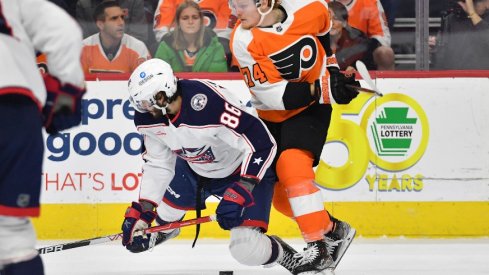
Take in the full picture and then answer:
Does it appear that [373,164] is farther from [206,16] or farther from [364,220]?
[206,16]

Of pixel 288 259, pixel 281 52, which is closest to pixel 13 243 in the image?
pixel 288 259

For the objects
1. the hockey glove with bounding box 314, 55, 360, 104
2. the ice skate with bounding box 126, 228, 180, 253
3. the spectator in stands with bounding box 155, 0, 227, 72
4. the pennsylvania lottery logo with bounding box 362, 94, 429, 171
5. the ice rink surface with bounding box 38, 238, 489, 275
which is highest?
the spectator in stands with bounding box 155, 0, 227, 72

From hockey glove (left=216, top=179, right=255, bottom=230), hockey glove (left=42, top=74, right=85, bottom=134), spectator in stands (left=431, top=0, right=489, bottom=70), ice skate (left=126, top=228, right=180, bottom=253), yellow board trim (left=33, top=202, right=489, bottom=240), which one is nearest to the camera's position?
hockey glove (left=42, top=74, right=85, bottom=134)

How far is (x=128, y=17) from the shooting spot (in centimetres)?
510

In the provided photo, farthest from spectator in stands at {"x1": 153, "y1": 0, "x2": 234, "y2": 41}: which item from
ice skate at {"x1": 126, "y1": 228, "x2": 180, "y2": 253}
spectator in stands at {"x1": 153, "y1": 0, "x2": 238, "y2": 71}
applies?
ice skate at {"x1": 126, "y1": 228, "x2": 180, "y2": 253}

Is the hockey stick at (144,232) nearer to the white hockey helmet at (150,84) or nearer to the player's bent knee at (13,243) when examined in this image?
the white hockey helmet at (150,84)

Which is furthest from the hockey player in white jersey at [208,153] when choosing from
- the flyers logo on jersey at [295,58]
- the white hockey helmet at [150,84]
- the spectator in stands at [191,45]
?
the spectator in stands at [191,45]

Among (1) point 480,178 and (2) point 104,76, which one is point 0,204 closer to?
(2) point 104,76

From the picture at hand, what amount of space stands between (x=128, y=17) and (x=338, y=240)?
1.83 meters

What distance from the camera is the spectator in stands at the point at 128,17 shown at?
5.09m

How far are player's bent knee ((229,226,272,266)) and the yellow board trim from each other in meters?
1.33

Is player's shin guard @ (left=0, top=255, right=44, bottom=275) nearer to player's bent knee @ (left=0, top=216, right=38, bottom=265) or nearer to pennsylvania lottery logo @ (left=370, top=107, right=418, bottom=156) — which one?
player's bent knee @ (left=0, top=216, right=38, bottom=265)

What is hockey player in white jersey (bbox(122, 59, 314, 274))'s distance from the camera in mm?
3527

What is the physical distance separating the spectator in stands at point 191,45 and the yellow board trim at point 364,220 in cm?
75
